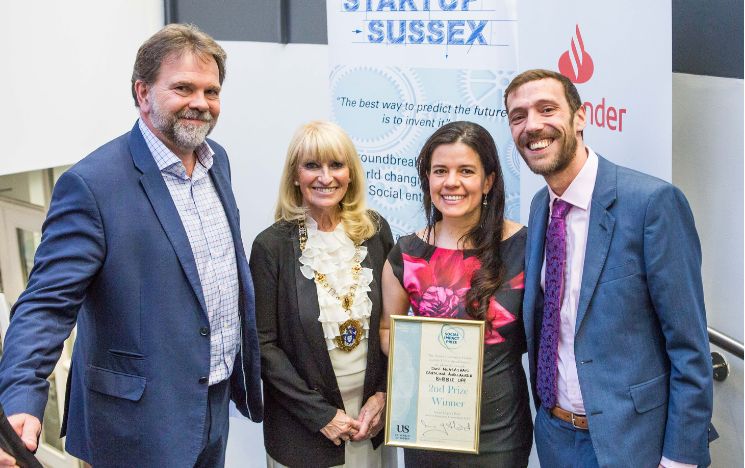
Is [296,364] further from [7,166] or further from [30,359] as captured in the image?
[7,166]

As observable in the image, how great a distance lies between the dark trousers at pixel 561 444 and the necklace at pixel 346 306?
27.3 inches

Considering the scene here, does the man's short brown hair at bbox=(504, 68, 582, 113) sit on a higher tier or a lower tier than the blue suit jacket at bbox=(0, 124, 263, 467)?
higher

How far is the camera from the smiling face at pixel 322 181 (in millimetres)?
3041

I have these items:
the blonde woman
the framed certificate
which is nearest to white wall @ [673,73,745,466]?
the framed certificate

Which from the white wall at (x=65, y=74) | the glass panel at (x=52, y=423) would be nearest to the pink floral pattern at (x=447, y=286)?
the white wall at (x=65, y=74)

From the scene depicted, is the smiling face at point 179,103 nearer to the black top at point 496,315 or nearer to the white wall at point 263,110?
the black top at point 496,315

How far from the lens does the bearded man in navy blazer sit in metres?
2.53

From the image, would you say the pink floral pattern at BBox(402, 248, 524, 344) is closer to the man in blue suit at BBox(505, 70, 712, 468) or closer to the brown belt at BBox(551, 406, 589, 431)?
the man in blue suit at BBox(505, 70, 712, 468)

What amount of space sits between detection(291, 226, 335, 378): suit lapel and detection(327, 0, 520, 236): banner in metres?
0.97

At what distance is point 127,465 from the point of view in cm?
279

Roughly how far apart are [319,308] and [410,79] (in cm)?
125

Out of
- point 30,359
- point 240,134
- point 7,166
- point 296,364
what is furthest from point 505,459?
point 7,166
